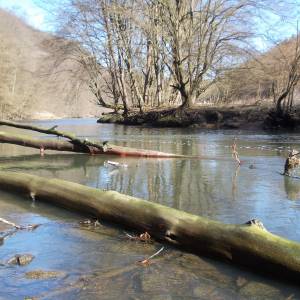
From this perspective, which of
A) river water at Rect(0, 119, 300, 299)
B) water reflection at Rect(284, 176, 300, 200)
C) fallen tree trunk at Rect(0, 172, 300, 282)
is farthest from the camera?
water reflection at Rect(284, 176, 300, 200)

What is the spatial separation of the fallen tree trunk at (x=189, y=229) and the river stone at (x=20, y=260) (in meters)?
1.24

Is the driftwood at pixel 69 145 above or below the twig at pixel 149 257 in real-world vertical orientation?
above

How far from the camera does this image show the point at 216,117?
2872 centimetres

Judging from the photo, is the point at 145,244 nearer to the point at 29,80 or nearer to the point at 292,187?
the point at 292,187

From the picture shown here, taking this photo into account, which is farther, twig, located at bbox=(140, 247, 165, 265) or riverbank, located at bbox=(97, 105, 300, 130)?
riverbank, located at bbox=(97, 105, 300, 130)

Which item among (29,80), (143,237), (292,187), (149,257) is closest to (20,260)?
(149,257)

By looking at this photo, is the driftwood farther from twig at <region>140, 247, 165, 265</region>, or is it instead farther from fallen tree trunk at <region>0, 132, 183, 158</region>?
twig at <region>140, 247, 165, 265</region>

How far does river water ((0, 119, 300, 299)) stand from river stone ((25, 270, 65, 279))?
0.09 feet

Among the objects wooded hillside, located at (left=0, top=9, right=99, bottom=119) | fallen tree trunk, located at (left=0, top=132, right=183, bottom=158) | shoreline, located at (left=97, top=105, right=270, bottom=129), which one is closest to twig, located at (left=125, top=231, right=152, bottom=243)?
fallen tree trunk, located at (left=0, top=132, right=183, bottom=158)

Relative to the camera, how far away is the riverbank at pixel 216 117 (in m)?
27.0

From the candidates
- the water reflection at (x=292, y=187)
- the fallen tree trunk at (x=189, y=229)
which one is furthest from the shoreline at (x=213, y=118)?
the fallen tree trunk at (x=189, y=229)

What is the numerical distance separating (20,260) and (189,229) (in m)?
1.51

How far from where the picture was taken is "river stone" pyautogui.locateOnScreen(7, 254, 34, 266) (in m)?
4.52

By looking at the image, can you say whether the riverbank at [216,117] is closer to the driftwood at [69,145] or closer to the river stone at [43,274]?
the driftwood at [69,145]
